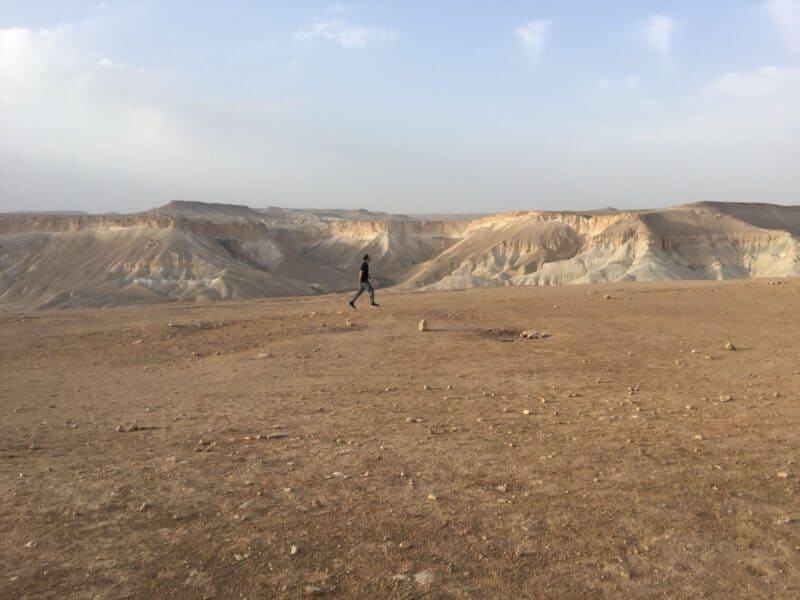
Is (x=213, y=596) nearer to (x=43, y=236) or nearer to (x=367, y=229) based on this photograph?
(x=43, y=236)

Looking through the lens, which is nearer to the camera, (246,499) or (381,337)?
(246,499)

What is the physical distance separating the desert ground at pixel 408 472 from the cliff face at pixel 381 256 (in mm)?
48960

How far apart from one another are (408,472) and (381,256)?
3492 inches

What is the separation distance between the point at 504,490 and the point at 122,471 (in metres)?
3.09

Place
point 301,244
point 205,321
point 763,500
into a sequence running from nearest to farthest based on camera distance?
point 763,500 → point 205,321 → point 301,244

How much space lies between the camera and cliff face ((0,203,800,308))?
60.8 metres

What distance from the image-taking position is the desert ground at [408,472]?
151 inches

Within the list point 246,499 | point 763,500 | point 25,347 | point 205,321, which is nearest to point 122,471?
point 246,499

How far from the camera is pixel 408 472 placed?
5406 mm

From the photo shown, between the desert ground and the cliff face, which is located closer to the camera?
the desert ground

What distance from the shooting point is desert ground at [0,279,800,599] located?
3.83 m

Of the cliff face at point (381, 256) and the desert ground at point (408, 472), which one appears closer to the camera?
the desert ground at point (408, 472)

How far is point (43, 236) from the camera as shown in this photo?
7156cm

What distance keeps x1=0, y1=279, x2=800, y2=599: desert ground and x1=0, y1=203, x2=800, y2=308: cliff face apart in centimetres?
4896
